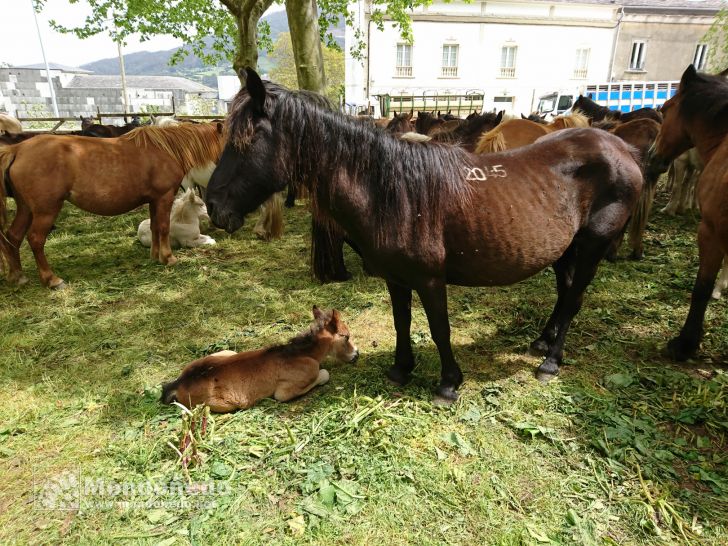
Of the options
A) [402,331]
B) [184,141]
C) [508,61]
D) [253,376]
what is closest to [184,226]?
[184,141]

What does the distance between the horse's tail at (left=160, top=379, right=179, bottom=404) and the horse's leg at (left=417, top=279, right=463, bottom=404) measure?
184 cm

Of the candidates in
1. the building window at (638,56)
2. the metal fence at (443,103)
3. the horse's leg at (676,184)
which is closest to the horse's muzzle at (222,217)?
the horse's leg at (676,184)

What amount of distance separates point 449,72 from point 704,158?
29255mm

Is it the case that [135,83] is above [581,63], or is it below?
above

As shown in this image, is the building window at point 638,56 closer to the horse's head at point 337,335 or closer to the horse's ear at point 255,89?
the horse's head at point 337,335

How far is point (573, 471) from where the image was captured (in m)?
2.31

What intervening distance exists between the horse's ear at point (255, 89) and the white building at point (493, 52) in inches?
1101

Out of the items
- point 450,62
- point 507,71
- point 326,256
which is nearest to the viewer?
point 326,256

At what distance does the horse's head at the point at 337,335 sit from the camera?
3293mm

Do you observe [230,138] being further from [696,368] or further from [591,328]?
[696,368]

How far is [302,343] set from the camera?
3.10 meters

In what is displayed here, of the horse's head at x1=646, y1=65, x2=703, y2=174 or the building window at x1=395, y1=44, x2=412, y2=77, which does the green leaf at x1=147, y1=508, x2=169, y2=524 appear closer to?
the horse's head at x1=646, y1=65, x2=703, y2=174

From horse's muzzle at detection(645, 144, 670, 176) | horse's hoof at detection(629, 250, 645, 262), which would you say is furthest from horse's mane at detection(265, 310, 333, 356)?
horse's hoof at detection(629, 250, 645, 262)

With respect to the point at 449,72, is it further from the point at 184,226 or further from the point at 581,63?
the point at 184,226
